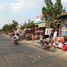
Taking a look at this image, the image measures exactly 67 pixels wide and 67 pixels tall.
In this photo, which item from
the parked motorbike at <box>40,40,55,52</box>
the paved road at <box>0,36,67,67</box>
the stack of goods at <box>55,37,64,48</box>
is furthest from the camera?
the stack of goods at <box>55,37,64,48</box>

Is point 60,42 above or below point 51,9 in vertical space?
below

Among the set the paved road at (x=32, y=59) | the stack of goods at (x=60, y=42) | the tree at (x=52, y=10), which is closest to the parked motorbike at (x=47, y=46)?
the stack of goods at (x=60, y=42)

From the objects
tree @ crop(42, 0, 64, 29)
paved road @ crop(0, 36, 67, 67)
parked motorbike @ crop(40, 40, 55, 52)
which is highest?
tree @ crop(42, 0, 64, 29)

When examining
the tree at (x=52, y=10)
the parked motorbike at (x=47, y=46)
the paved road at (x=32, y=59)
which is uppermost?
the tree at (x=52, y=10)

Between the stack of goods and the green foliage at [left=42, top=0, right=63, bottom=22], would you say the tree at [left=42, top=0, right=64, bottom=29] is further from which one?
the stack of goods

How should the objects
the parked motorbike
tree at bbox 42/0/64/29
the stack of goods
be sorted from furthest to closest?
1. tree at bbox 42/0/64/29
2. the stack of goods
3. the parked motorbike

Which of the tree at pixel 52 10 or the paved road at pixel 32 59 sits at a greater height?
the tree at pixel 52 10

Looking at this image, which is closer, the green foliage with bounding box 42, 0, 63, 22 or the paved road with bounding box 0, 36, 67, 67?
the paved road with bounding box 0, 36, 67, 67

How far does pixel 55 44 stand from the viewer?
1164 inches

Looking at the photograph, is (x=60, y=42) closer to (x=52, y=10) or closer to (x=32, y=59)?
(x=52, y=10)

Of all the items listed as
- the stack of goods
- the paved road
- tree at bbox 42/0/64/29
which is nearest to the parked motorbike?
the stack of goods

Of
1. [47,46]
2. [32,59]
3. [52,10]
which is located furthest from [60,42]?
[32,59]

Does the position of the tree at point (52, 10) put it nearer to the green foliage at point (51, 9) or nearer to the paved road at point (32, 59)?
the green foliage at point (51, 9)

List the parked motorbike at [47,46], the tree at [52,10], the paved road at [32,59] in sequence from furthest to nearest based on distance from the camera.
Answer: the tree at [52,10]
the parked motorbike at [47,46]
the paved road at [32,59]
